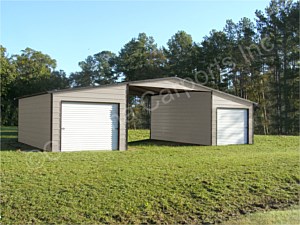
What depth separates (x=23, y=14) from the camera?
877cm

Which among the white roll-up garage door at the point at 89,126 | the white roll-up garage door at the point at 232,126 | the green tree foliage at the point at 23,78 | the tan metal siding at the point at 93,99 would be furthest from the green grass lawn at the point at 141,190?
the green tree foliage at the point at 23,78

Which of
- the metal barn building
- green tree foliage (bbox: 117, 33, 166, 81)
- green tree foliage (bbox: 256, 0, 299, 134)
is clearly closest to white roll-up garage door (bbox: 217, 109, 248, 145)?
the metal barn building

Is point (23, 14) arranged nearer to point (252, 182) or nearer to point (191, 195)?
point (191, 195)

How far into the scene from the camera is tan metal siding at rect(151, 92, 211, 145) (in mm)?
13539

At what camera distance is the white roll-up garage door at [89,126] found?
1022cm

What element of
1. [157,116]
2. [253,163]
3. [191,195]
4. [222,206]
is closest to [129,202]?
A: [191,195]

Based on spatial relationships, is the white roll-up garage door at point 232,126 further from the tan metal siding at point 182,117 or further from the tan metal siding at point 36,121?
the tan metal siding at point 36,121

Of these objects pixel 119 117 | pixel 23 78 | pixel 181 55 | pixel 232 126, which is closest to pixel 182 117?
pixel 232 126

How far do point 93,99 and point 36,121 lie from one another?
254cm

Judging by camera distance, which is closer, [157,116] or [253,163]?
[253,163]

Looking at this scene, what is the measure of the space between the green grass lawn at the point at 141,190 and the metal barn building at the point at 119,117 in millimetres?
2560

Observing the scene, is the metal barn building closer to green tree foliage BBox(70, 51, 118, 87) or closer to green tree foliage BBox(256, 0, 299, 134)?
green tree foliage BBox(256, 0, 299, 134)

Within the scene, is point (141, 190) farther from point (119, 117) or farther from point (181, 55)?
point (181, 55)

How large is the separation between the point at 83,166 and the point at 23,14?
4.72 meters
